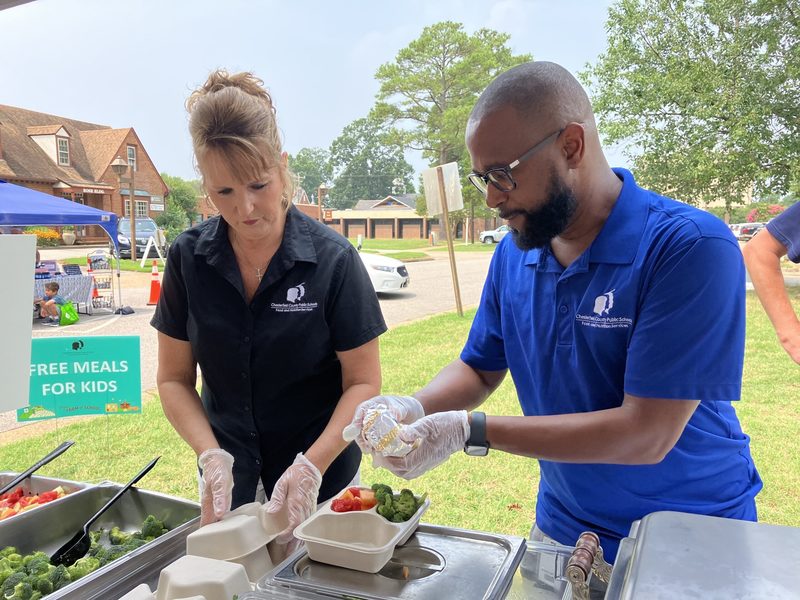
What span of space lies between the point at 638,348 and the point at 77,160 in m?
8.40

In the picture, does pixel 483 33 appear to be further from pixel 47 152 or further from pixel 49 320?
pixel 49 320

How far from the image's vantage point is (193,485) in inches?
142

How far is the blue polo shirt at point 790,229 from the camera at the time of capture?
6.72 feet

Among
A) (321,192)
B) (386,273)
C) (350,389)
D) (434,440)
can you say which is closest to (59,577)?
(350,389)

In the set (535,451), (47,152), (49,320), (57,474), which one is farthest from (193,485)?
(47,152)

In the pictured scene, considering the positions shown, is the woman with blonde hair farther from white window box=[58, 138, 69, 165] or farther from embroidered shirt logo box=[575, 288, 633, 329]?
white window box=[58, 138, 69, 165]

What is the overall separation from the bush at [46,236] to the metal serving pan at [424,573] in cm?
627

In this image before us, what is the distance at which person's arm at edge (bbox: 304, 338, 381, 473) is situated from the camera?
1506 millimetres

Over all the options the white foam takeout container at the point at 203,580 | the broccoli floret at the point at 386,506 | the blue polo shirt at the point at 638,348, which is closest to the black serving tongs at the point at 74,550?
the white foam takeout container at the point at 203,580

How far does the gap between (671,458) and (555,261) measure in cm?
49

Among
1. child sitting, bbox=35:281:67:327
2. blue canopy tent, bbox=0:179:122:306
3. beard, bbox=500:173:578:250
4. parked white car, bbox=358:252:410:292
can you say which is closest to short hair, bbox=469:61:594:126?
beard, bbox=500:173:578:250

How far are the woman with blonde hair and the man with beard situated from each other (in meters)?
0.35

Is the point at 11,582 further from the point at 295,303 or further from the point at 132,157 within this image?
the point at 132,157

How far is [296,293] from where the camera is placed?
5.22ft
